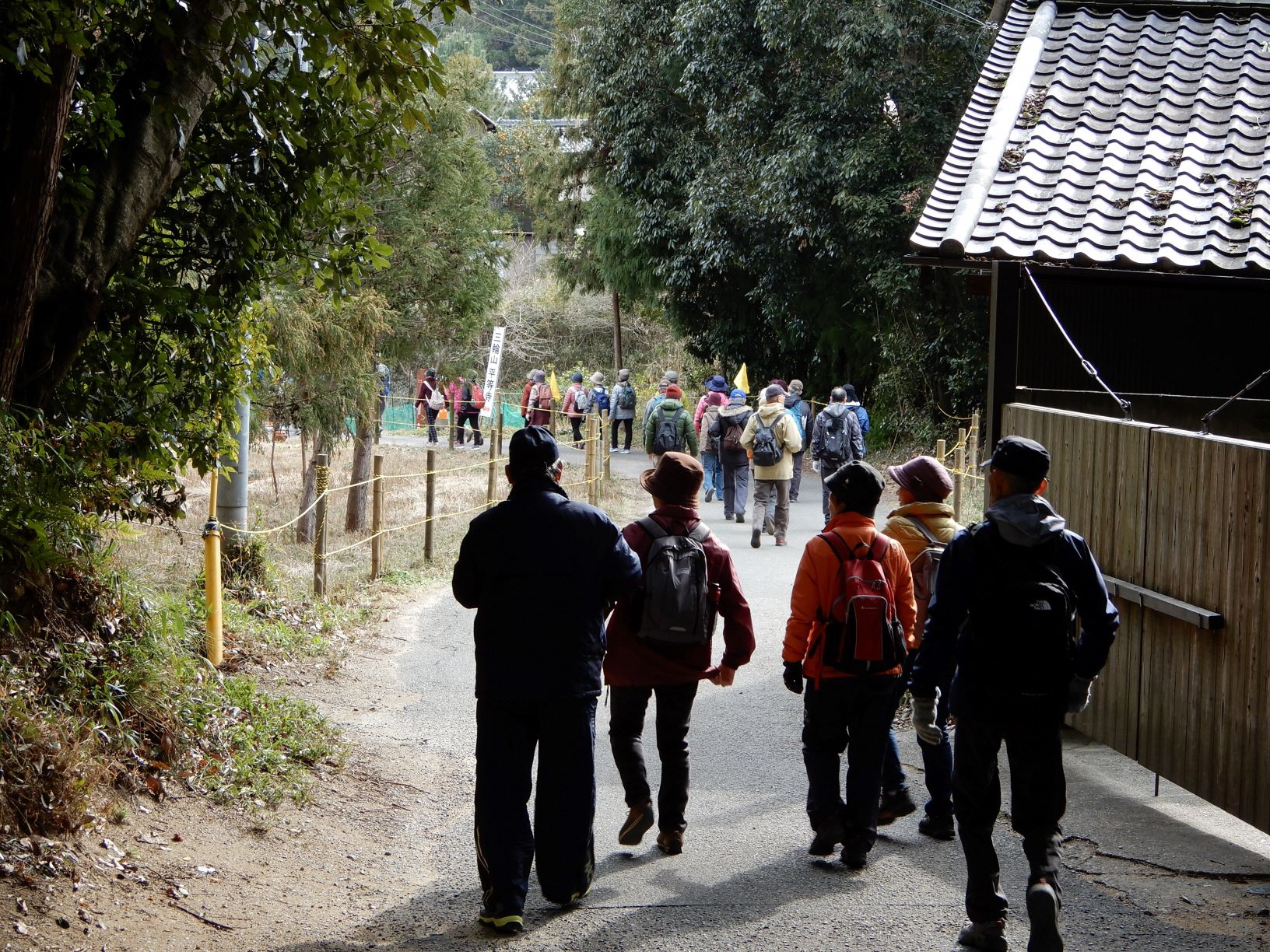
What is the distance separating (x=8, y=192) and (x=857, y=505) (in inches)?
141

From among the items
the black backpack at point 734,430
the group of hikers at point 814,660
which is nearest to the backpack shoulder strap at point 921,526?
the group of hikers at point 814,660

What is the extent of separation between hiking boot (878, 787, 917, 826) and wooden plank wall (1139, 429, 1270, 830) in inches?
46.1

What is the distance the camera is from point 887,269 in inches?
935

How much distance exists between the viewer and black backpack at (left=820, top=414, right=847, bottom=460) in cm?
1552

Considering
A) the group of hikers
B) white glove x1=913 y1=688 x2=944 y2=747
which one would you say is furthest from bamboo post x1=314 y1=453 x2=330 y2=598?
white glove x1=913 y1=688 x2=944 y2=747

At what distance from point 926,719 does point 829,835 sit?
92cm

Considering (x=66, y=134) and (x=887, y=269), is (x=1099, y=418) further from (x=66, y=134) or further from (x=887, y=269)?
(x=887, y=269)

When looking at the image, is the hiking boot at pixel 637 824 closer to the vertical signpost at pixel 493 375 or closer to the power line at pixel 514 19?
the vertical signpost at pixel 493 375

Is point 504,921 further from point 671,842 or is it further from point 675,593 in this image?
point 675,593

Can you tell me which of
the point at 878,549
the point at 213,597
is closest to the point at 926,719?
the point at 878,549

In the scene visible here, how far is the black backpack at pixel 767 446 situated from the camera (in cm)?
1457

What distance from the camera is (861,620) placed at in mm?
5176

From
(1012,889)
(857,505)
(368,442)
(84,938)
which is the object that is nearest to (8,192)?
(84,938)

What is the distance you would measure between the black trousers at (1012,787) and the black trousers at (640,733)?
1.34 meters
